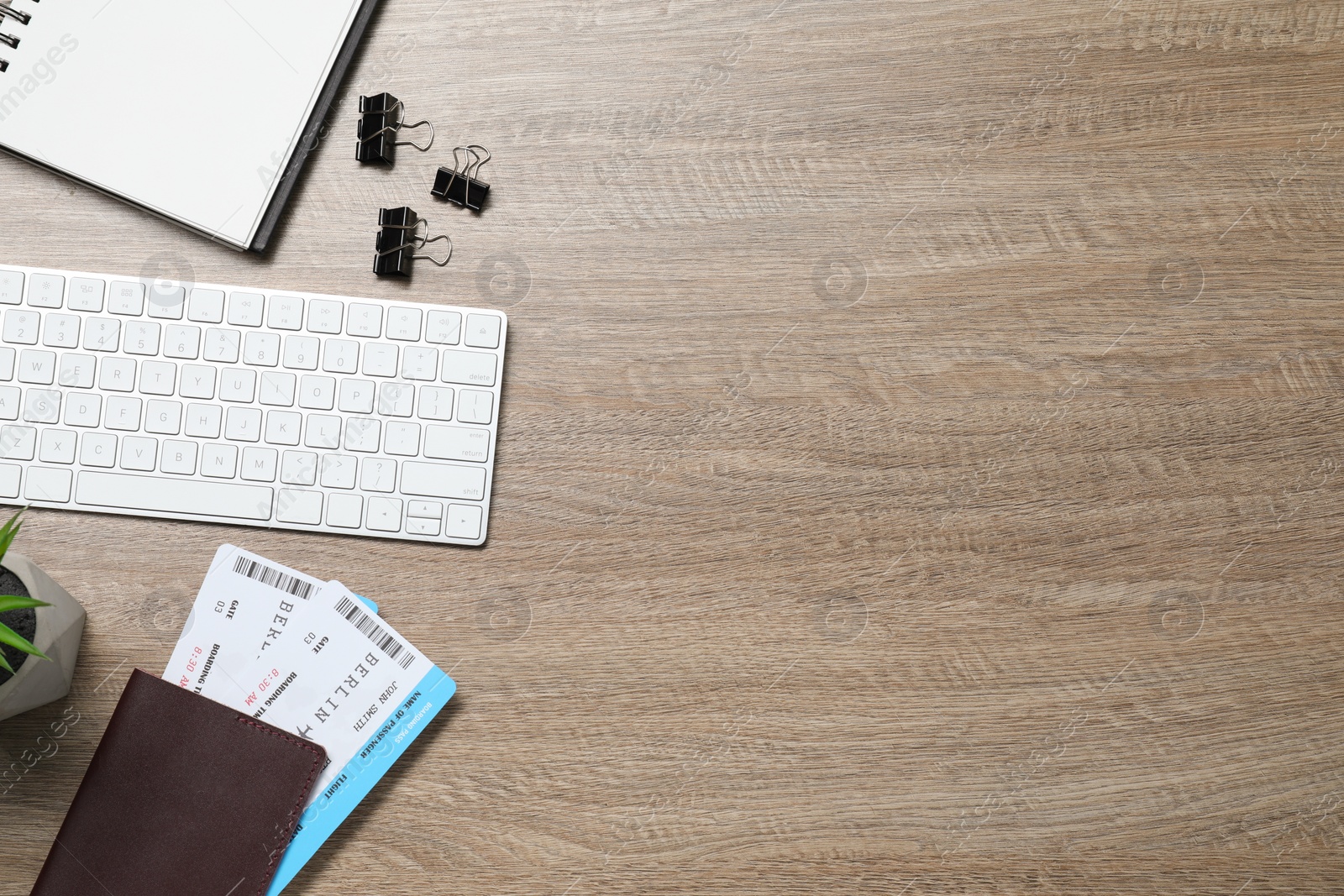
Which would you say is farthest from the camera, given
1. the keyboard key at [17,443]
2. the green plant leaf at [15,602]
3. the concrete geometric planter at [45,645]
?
the keyboard key at [17,443]

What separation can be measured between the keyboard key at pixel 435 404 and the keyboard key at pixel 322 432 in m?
0.10


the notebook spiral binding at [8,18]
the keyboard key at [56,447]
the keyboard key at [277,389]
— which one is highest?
the notebook spiral binding at [8,18]

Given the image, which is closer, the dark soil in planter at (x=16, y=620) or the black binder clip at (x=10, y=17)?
the dark soil in planter at (x=16, y=620)

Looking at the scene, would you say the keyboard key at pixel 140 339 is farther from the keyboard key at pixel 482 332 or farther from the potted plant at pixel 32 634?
the keyboard key at pixel 482 332

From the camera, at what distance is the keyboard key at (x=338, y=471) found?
38.0 inches

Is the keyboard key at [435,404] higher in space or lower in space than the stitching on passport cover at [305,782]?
higher

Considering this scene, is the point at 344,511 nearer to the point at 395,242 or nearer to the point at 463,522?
the point at 463,522

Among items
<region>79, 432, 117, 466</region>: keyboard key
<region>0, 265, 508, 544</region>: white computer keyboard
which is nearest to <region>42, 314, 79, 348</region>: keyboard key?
<region>0, 265, 508, 544</region>: white computer keyboard

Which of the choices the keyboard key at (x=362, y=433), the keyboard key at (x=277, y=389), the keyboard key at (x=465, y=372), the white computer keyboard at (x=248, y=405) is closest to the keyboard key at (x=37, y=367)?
the white computer keyboard at (x=248, y=405)

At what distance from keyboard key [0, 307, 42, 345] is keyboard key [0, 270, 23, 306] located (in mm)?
11

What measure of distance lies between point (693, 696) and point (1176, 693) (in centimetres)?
57

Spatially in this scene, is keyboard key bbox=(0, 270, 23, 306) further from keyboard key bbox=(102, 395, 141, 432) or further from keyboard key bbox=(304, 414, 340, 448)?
keyboard key bbox=(304, 414, 340, 448)

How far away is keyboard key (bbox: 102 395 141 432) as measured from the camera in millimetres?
955

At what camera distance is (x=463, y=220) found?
1014 mm
